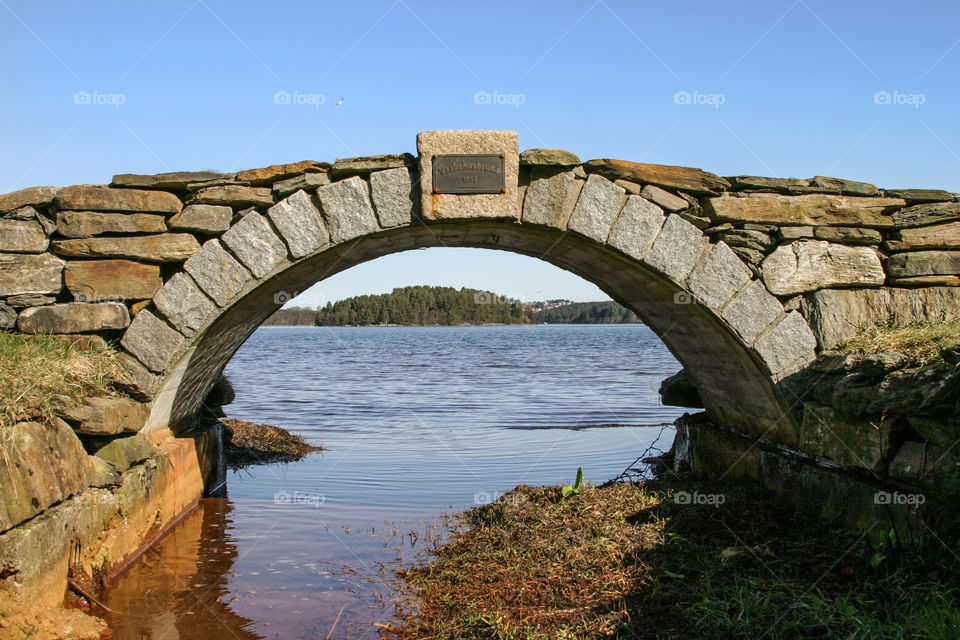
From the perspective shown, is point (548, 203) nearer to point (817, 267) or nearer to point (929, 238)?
point (817, 267)

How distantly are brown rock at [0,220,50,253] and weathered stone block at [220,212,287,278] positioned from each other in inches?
54.3

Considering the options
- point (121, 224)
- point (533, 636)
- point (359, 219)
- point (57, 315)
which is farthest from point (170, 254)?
point (533, 636)

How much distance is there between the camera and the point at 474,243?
681 cm

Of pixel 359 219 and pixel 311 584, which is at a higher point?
pixel 359 219

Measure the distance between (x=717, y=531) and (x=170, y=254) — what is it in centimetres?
448

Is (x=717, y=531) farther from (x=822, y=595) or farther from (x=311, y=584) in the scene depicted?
(x=311, y=584)

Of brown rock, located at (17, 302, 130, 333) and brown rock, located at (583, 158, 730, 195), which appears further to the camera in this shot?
brown rock, located at (583, 158, 730, 195)

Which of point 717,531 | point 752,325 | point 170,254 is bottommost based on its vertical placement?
point 717,531

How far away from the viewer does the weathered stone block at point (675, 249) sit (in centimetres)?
582

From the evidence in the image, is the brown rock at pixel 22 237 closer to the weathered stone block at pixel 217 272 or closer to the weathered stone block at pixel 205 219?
the weathered stone block at pixel 205 219

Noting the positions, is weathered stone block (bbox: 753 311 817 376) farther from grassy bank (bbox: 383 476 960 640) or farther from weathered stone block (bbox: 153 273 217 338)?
weathered stone block (bbox: 153 273 217 338)

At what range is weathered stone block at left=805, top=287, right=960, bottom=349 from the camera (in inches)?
232

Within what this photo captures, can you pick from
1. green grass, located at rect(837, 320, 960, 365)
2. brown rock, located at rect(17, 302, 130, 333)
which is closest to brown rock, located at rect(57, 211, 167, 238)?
brown rock, located at rect(17, 302, 130, 333)

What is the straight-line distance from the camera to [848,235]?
602cm
